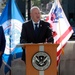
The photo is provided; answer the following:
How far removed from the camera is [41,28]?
6.22 meters

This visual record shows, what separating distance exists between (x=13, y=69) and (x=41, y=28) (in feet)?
5.29

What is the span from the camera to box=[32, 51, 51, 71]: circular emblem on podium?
5.55m

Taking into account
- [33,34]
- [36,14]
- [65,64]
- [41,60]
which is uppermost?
[36,14]

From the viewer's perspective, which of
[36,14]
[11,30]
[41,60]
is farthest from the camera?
[11,30]

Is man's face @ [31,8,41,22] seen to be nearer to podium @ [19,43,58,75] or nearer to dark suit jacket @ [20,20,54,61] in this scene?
dark suit jacket @ [20,20,54,61]

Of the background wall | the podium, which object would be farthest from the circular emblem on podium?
the background wall

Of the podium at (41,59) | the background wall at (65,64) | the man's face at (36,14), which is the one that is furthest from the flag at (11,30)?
the podium at (41,59)

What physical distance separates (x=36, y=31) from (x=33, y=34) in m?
0.09

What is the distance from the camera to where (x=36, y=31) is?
6.20 metres

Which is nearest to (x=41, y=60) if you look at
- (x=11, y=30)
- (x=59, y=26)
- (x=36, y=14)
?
(x=36, y=14)

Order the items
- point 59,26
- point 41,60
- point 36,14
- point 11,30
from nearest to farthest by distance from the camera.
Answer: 1. point 41,60
2. point 36,14
3. point 11,30
4. point 59,26

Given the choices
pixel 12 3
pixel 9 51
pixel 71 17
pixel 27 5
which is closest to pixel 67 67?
pixel 9 51

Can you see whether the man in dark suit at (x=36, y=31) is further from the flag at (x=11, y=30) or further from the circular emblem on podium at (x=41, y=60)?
the flag at (x=11, y=30)

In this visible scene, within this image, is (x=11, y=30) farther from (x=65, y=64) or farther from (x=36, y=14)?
(x=65, y=64)
